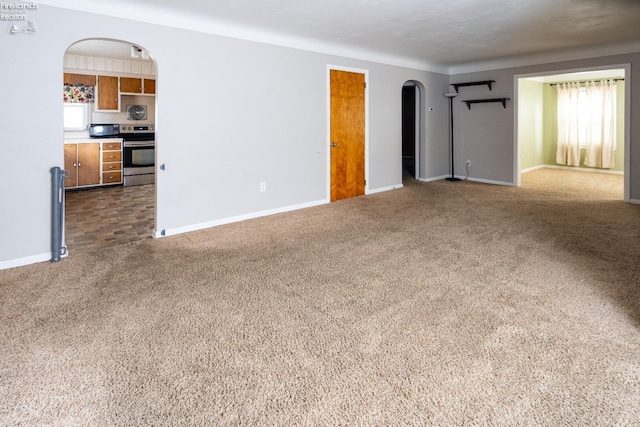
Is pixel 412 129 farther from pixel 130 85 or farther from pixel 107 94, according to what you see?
pixel 107 94

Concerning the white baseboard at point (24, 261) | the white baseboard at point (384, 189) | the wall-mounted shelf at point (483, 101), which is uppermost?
the wall-mounted shelf at point (483, 101)

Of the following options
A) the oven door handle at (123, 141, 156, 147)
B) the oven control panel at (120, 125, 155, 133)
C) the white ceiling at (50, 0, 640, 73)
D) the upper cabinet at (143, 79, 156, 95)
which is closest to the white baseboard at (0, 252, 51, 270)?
the white ceiling at (50, 0, 640, 73)

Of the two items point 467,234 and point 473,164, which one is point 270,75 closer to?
point 467,234

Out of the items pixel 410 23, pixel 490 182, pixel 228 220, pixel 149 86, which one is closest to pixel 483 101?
pixel 490 182

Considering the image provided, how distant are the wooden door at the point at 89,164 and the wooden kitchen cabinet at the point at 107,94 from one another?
838 mm

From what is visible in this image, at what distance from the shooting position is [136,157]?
7.51m

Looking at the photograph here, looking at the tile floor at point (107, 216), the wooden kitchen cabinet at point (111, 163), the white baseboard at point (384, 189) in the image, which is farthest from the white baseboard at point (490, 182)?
the wooden kitchen cabinet at point (111, 163)

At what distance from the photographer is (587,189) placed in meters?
6.73

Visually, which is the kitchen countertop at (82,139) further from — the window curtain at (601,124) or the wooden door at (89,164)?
the window curtain at (601,124)

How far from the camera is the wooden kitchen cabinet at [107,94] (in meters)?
7.34

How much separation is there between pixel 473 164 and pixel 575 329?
612cm

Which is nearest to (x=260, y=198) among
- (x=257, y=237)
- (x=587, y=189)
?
(x=257, y=237)

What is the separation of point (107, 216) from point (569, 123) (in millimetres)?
9596

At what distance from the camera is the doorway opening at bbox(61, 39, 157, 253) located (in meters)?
6.67
